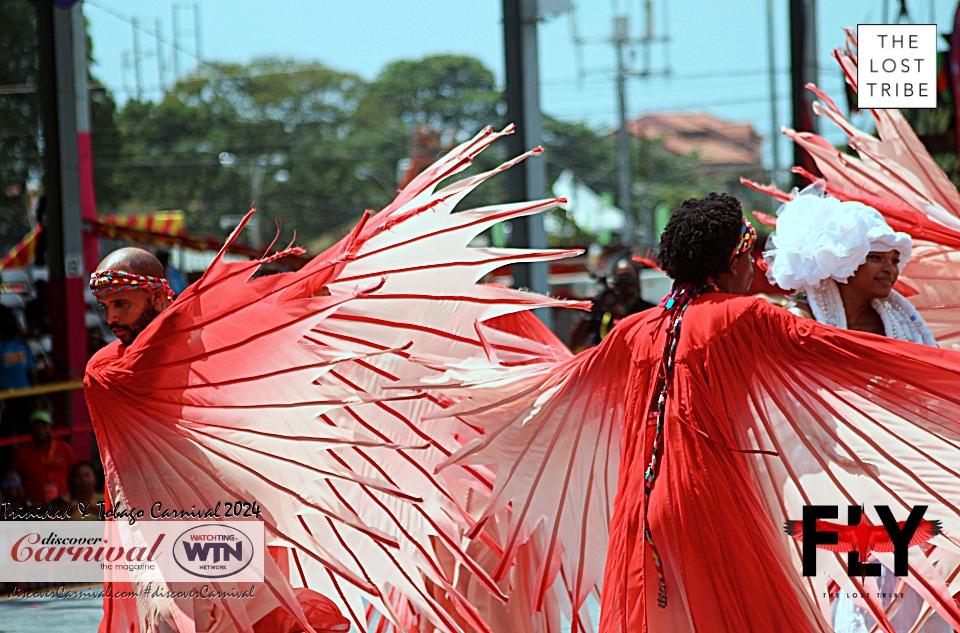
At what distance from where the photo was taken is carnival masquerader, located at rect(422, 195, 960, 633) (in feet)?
11.5

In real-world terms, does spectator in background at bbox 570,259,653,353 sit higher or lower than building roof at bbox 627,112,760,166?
lower

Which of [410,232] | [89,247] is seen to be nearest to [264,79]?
[89,247]

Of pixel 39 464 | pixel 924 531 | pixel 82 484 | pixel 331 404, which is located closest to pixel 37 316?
pixel 39 464

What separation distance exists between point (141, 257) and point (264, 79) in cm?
6925

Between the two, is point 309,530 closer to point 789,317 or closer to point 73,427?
point 789,317

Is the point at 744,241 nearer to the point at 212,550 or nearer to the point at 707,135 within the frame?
the point at 212,550

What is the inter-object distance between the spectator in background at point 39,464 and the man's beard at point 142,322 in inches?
198

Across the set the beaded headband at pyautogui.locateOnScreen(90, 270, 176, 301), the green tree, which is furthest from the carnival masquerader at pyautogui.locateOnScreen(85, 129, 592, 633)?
the green tree

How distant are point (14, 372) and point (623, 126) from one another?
37.0 metres

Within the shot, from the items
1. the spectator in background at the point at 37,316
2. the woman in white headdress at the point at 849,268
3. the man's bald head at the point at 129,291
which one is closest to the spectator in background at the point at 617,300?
the woman in white headdress at the point at 849,268

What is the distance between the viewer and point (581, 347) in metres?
9.33

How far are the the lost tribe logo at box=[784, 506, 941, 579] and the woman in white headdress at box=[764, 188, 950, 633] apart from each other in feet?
1.47

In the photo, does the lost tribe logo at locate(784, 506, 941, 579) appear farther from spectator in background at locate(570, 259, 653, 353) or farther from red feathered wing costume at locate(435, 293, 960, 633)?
spectator in background at locate(570, 259, 653, 353)

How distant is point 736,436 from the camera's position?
3.65 m
